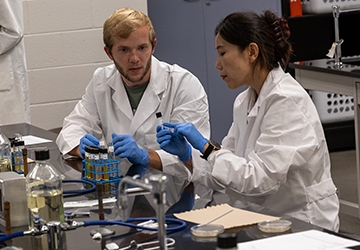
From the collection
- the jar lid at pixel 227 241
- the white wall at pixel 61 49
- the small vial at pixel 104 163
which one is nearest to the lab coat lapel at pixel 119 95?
the small vial at pixel 104 163

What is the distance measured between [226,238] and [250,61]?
1.22 meters

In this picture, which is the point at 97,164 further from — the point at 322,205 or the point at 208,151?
the point at 322,205

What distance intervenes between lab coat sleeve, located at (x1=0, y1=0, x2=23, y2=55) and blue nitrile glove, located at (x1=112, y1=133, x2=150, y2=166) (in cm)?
158

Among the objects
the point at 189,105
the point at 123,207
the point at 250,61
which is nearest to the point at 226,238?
the point at 123,207

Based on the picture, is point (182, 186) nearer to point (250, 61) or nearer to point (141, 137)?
point (250, 61)

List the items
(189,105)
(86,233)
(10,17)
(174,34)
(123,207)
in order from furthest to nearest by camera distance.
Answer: (174,34)
(10,17)
(189,105)
(86,233)
(123,207)

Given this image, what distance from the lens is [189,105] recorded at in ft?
8.59

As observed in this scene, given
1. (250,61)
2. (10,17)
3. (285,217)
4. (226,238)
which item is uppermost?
(10,17)

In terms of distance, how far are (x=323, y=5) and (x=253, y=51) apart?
120 inches

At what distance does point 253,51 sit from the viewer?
83.1 inches

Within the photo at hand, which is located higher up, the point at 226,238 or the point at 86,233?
the point at 226,238

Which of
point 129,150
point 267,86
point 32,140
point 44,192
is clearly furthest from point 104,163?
point 32,140

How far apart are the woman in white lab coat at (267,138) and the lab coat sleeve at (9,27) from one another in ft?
5.63

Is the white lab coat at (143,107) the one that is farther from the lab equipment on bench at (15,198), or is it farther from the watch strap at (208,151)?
the lab equipment on bench at (15,198)
